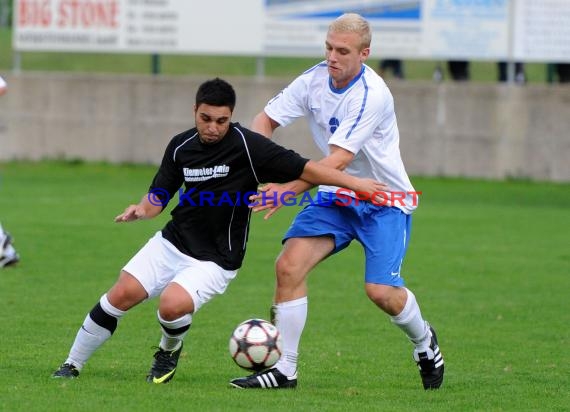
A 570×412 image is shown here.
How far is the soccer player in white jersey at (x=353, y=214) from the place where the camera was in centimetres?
720

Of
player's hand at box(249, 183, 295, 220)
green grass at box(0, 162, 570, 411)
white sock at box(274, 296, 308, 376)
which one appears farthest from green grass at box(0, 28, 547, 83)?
player's hand at box(249, 183, 295, 220)

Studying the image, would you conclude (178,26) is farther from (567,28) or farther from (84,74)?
(567,28)

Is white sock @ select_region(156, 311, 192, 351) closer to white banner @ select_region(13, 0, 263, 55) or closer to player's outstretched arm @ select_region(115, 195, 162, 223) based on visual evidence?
player's outstretched arm @ select_region(115, 195, 162, 223)

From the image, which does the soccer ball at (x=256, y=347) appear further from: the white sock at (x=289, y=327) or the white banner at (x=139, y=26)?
the white banner at (x=139, y=26)

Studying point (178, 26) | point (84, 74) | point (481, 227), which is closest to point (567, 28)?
point (481, 227)

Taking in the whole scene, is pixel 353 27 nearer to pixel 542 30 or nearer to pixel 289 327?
pixel 289 327

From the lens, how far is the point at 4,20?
26281 millimetres

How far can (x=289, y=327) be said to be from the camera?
7324mm

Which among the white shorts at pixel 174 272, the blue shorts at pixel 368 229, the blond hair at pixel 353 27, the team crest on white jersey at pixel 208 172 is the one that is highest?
the blond hair at pixel 353 27

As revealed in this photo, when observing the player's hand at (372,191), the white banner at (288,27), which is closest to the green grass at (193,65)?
the white banner at (288,27)

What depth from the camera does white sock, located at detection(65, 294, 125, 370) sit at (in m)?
7.17

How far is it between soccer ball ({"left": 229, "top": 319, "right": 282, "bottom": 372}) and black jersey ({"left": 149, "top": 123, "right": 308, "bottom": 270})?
443 millimetres

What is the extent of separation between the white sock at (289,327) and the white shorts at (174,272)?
39 cm

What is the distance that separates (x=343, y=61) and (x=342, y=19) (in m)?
0.25
